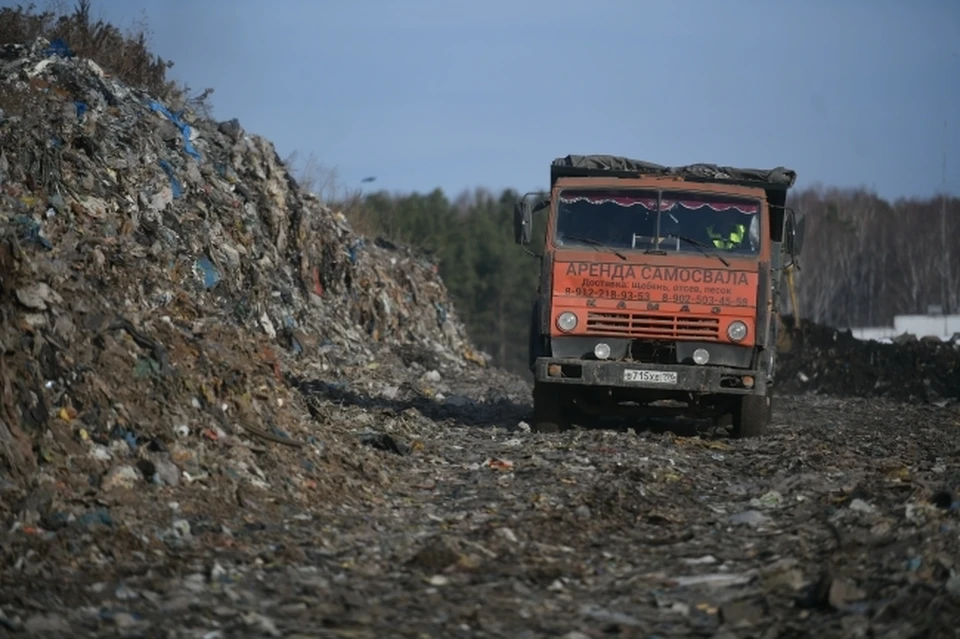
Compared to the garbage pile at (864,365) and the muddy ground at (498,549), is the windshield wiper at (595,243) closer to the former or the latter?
the muddy ground at (498,549)

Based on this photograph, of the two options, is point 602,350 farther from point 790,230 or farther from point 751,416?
point 790,230

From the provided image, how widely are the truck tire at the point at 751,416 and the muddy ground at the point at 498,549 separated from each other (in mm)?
1875

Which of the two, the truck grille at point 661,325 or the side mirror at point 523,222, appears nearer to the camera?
the truck grille at point 661,325

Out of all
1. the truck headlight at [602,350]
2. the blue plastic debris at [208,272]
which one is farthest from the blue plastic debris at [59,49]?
the truck headlight at [602,350]

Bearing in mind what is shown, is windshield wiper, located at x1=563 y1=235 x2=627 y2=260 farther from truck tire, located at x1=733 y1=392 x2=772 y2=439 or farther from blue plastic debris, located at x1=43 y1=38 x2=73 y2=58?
blue plastic debris, located at x1=43 y1=38 x2=73 y2=58

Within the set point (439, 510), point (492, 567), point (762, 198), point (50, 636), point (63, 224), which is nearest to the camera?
point (50, 636)

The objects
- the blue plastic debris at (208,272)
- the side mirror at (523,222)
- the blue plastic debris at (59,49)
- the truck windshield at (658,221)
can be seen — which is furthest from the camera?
the blue plastic debris at (59,49)

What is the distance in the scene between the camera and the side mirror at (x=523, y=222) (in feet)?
43.0

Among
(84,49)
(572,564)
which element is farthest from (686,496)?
(84,49)

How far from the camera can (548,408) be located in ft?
44.6

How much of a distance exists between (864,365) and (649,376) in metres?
18.7

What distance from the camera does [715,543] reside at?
792cm

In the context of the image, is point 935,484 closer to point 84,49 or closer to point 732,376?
point 732,376

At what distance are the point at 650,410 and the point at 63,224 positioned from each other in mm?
6721
